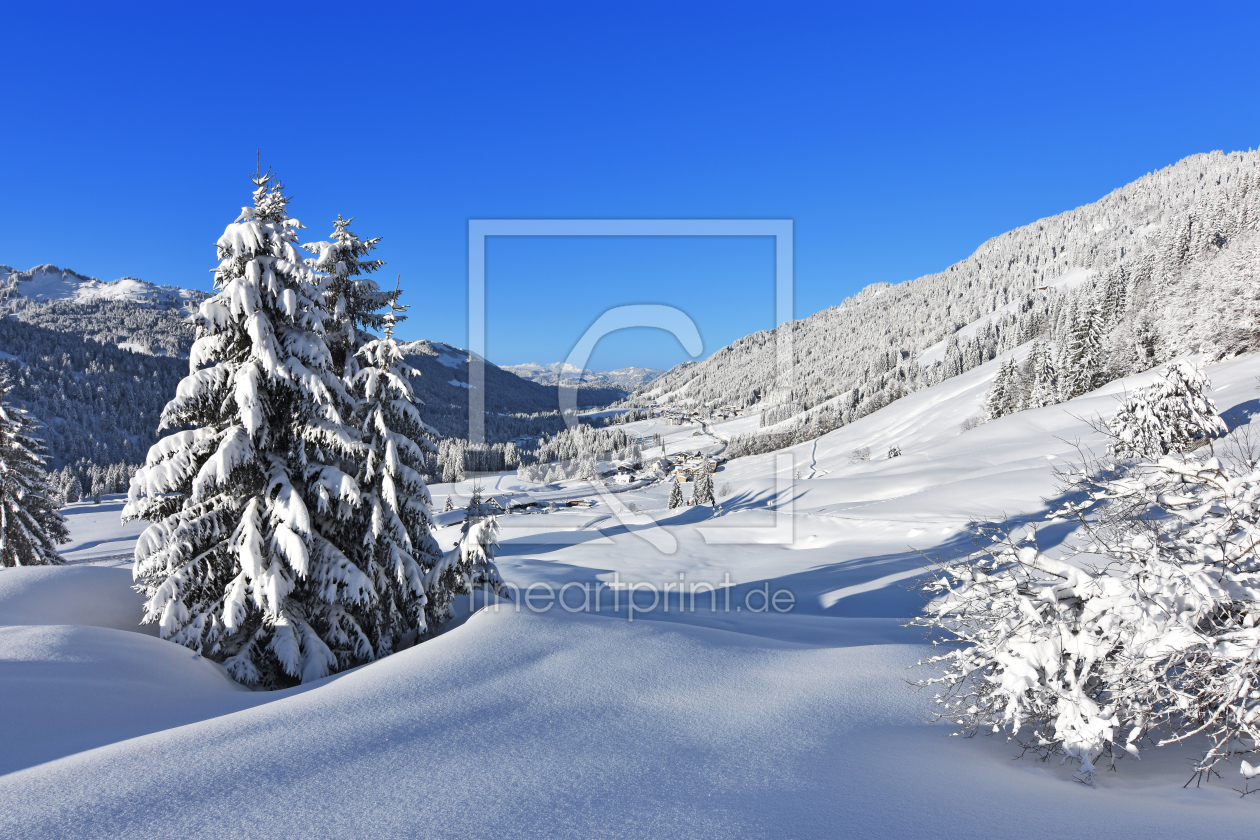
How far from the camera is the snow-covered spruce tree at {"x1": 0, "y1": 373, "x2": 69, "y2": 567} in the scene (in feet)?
56.7

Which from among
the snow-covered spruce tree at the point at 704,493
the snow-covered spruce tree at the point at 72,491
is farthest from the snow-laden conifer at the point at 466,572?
the snow-covered spruce tree at the point at 72,491

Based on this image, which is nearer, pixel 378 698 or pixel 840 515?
pixel 378 698

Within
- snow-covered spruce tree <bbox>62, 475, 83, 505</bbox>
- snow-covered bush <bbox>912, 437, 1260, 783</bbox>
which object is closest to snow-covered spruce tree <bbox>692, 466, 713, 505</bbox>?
snow-covered bush <bbox>912, 437, 1260, 783</bbox>

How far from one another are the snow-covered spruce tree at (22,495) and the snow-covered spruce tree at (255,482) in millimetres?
13687

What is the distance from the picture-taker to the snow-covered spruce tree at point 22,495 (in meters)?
17.3

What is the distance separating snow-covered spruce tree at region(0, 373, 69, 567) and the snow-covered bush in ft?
82.7

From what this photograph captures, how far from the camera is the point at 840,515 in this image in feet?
82.0

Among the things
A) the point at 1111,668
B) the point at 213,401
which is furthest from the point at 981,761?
the point at 213,401

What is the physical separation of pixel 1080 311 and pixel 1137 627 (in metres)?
58.4

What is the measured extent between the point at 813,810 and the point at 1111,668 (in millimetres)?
2224

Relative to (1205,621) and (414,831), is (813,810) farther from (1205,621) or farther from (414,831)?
(1205,621)

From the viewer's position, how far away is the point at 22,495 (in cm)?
1767

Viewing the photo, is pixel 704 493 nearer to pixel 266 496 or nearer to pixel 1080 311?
pixel 1080 311

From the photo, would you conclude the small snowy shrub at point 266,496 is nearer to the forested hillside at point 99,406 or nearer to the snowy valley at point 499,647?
the snowy valley at point 499,647
